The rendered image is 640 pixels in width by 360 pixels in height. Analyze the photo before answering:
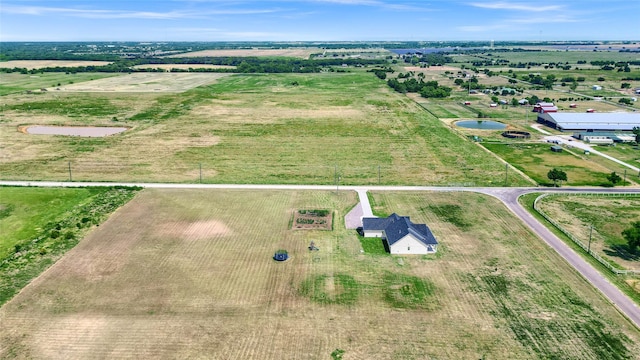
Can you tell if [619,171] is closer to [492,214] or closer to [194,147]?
[492,214]

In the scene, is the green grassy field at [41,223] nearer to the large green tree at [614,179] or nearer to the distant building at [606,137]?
the large green tree at [614,179]

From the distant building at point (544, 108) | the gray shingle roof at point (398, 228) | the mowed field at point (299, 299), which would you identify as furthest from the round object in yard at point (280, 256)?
the distant building at point (544, 108)

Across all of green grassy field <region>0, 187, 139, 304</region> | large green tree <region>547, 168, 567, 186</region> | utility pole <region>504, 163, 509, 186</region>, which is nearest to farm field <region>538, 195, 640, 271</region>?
large green tree <region>547, 168, 567, 186</region>

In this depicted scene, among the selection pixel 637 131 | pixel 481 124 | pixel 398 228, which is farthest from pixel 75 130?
pixel 637 131

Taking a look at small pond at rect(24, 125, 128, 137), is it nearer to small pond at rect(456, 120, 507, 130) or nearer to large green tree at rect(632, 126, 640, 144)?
small pond at rect(456, 120, 507, 130)

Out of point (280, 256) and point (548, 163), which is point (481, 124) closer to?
point (548, 163)

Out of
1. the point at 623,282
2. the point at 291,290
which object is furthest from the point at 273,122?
the point at 623,282
